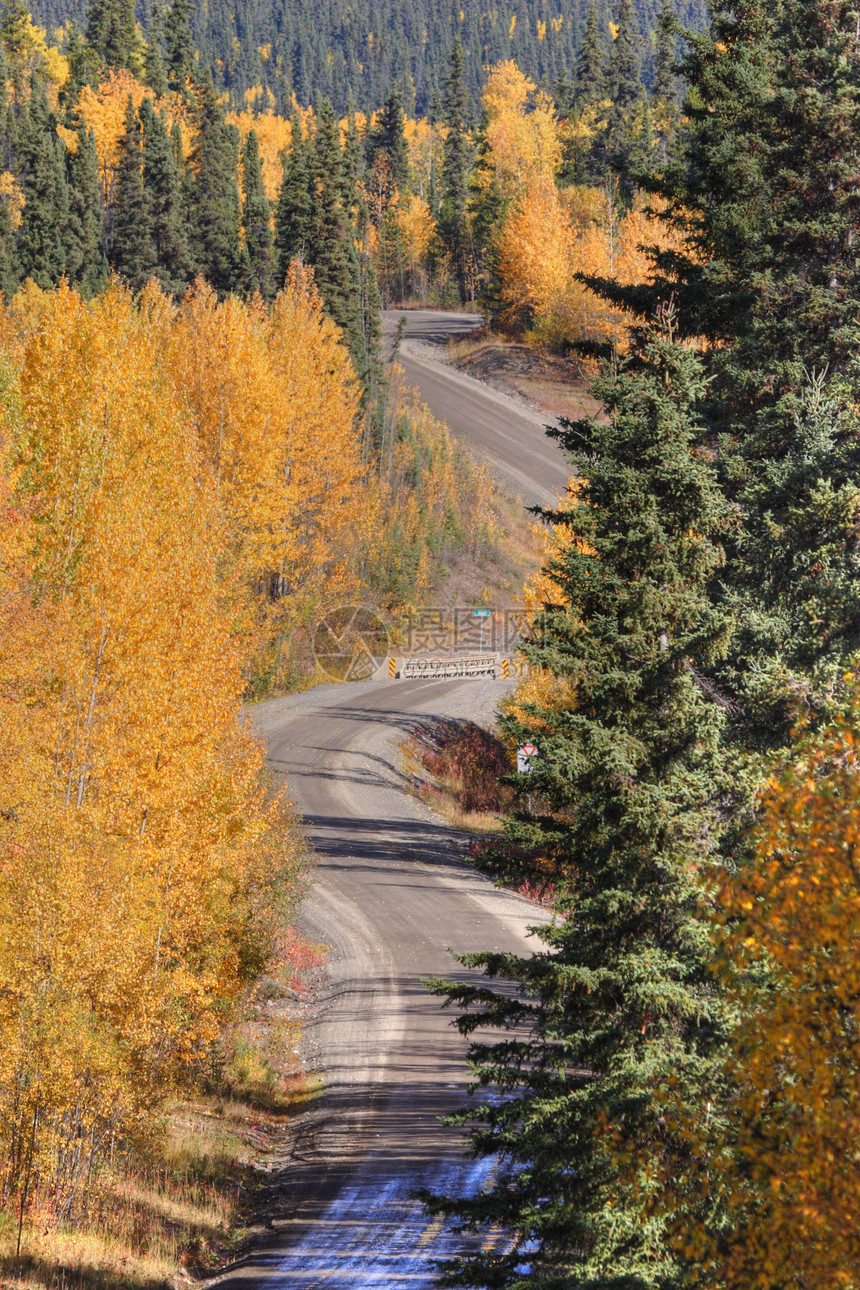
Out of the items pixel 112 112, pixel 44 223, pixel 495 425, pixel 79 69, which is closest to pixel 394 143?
pixel 79 69

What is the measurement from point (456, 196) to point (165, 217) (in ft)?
186

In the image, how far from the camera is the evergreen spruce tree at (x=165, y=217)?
65.8 metres

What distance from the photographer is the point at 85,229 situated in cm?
6519

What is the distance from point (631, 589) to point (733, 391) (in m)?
8.26

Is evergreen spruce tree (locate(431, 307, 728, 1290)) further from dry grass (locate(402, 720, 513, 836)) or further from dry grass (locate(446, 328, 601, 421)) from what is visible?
dry grass (locate(446, 328, 601, 421))

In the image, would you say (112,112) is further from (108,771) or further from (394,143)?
(108,771)

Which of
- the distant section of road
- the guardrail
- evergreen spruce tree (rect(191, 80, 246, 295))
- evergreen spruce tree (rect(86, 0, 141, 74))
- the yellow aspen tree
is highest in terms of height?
evergreen spruce tree (rect(86, 0, 141, 74))

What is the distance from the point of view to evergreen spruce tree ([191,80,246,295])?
7056 centimetres

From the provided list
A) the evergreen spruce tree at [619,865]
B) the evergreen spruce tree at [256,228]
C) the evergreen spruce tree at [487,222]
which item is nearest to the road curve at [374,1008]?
the evergreen spruce tree at [619,865]

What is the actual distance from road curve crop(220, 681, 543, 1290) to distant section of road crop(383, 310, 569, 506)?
95.5 feet

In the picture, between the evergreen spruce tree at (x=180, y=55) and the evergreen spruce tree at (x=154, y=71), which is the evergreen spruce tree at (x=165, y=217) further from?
the evergreen spruce tree at (x=154, y=71)

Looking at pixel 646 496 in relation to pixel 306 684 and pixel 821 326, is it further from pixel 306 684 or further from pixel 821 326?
pixel 306 684

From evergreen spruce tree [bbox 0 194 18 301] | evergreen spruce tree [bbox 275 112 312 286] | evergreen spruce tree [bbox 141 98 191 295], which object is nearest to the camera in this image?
evergreen spruce tree [bbox 0 194 18 301]

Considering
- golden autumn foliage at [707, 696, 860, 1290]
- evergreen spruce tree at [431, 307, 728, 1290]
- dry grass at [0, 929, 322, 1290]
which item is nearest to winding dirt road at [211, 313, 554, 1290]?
dry grass at [0, 929, 322, 1290]
